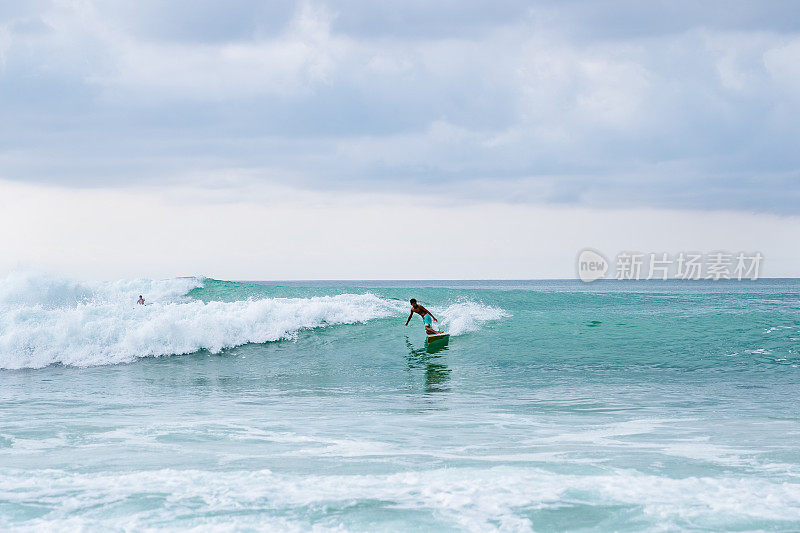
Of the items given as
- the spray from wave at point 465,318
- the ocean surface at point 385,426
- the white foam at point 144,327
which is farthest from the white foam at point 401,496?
the spray from wave at point 465,318

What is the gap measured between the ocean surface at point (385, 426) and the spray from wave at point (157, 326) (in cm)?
8

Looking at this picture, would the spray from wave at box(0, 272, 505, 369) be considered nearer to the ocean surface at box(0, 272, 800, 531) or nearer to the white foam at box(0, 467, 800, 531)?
the ocean surface at box(0, 272, 800, 531)

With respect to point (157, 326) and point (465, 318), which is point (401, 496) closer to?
point (157, 326)

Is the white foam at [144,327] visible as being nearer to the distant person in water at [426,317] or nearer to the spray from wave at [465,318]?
the spray from wave at [465,318]

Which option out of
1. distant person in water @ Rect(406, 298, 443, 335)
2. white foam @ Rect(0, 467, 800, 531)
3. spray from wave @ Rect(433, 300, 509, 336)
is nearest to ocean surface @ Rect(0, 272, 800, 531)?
white foam @ Rect(0, 467, 800, 531)

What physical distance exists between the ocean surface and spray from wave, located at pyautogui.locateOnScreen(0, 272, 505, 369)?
78 mm

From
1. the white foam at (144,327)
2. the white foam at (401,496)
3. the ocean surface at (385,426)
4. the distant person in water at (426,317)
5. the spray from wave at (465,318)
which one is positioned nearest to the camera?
the white foam at (401,496)

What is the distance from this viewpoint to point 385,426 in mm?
9617

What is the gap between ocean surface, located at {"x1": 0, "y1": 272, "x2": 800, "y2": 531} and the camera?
6.05 metres

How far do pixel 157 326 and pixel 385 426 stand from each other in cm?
1296

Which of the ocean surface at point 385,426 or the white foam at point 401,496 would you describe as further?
the ocean surface at point 385,426

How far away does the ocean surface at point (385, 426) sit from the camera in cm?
605

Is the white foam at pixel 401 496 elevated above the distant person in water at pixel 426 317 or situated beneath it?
situated beneath

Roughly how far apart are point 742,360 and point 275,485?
14.9m
